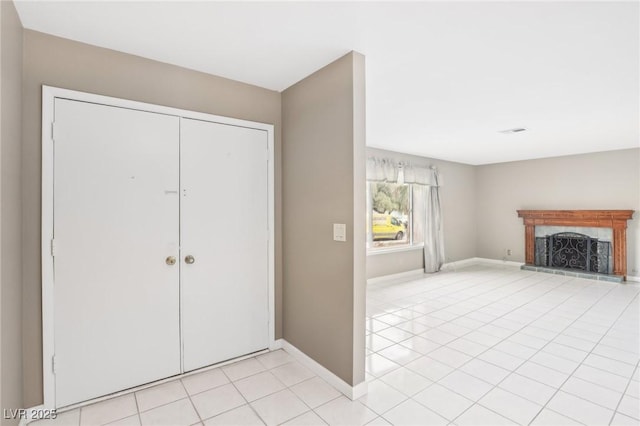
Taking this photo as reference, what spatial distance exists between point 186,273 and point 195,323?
0.42 m

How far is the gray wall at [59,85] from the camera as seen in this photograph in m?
1.98

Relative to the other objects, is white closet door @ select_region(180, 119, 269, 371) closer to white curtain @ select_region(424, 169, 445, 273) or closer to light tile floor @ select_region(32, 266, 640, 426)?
light tile floor @ select_region(32, 266, 640, 426)

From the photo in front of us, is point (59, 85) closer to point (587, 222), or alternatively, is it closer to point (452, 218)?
point (452, 218)

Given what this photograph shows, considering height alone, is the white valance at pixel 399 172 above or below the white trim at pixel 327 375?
above

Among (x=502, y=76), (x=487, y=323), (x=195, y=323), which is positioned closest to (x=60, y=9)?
(x=195, y=323)

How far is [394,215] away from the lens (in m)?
6.20

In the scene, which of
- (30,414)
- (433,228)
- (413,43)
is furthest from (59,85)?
(433,228)

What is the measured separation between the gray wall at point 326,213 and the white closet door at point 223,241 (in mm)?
261

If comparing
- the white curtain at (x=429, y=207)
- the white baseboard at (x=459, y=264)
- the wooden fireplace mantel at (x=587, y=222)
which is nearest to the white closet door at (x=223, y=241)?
the white curtain at (x=429, y=207)

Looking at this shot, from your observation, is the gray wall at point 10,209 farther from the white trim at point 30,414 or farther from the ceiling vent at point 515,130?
the ceiling vent at point 515,130

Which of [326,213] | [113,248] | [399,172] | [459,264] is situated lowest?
[459,264]

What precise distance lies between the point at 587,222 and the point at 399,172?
3.71 meters

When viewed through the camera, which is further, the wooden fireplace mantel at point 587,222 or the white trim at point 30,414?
the wooden fireplace mantel at point 587,222

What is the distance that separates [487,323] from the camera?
374 centimetres
